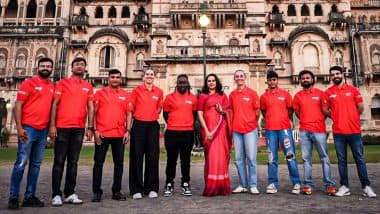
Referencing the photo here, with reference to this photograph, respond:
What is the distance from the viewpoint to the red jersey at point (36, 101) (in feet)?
17.6

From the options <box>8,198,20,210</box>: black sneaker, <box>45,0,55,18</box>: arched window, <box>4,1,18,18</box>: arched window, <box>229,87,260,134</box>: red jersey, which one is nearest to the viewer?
<box>8,198,20,210</box>: black sneaker

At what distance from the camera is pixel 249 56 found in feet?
82.6

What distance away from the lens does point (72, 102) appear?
5.68 m

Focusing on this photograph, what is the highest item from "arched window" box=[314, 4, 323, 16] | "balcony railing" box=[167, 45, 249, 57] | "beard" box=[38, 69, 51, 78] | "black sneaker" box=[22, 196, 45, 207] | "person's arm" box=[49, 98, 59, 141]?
"arched window" box=[314, 4, 323, 16]

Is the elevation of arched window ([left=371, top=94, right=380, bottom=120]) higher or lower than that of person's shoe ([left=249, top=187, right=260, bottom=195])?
higher

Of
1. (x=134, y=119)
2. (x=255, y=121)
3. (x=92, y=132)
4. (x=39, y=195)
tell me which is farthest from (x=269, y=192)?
(x=39, y=195)

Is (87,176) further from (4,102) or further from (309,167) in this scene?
(4,102)

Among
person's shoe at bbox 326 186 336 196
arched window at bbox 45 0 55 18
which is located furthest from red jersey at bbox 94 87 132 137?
arched window at bbox 45 0 55 18

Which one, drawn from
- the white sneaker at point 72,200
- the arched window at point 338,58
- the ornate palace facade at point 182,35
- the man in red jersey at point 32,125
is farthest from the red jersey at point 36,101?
the arched window at point 338,58

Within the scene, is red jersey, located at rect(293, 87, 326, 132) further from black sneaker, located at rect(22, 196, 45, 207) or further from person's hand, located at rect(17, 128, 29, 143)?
person's hand, located at rect(17, 128, 29, 143)

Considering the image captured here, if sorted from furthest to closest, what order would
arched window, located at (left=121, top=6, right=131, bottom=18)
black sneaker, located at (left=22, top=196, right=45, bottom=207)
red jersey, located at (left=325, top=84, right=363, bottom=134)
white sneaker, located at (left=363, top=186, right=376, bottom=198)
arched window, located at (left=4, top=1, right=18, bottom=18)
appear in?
arched window, located at (left=4, top=1, right=18, bottom=18) < arched window, located at (left=121, top=6, right=131, bottom=18) < red jersey, located at (left=325, top=84, right=363, bottom=134) < white sneaker, located at (left=363, top=186, right=376, bottom=198) < black sneaker, located at (left=22, top=196, right=45, bottom=207)

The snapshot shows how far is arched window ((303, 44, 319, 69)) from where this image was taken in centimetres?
3034

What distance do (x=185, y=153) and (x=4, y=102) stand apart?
29.6 metres

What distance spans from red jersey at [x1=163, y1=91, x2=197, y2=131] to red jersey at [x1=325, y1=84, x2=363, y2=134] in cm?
288
